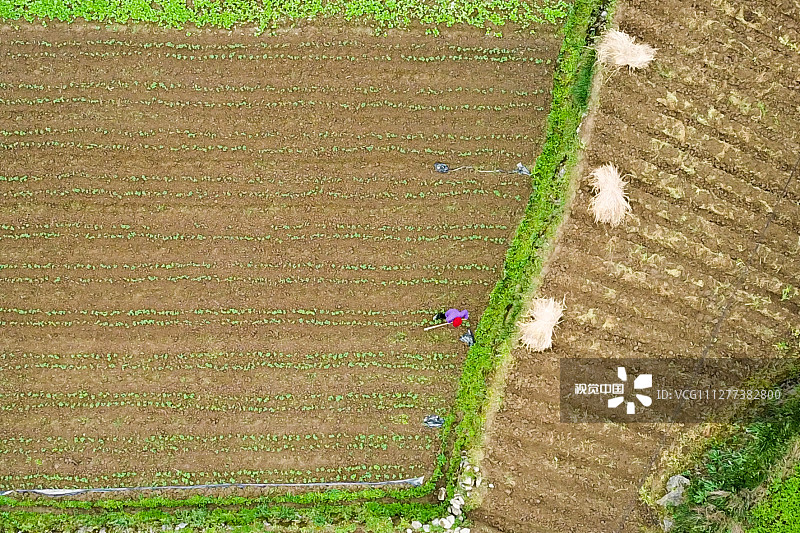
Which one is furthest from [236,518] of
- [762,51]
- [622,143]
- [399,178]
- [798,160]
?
[762,51]

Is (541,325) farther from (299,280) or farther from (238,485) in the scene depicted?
(238,485)

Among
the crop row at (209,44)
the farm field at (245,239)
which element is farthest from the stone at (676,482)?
the crop row at (209,44)

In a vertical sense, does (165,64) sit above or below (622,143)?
above

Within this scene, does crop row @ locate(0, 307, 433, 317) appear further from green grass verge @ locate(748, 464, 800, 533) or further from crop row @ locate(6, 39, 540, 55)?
green grass verge @ locate(748, 464, 800, 533)

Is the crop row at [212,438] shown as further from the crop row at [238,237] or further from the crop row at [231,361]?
the crop row at [238,237]

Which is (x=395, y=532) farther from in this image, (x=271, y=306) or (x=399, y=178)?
(x=399, y=178)

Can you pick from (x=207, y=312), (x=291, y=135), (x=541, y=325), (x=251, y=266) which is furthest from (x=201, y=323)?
(x=541, y=325)
